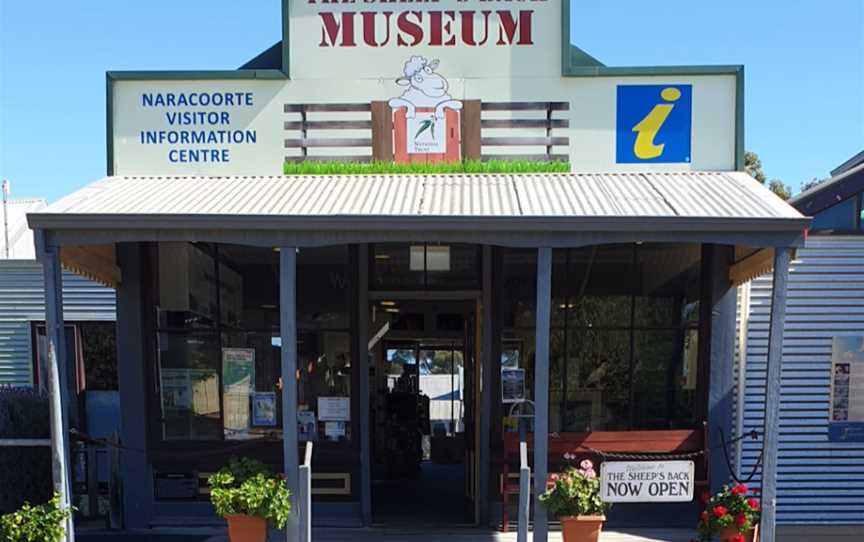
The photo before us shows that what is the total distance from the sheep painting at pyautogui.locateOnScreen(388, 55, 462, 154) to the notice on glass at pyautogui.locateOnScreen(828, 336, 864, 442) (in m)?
4.58

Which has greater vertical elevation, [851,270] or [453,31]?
[453,31]

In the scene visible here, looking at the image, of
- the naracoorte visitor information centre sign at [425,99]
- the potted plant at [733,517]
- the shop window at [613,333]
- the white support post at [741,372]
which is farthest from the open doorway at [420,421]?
the white support post at [741,372]

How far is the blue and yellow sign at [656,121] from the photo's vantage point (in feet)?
21.3

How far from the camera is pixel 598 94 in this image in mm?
6500

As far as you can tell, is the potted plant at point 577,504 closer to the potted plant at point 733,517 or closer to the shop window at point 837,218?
the potted plant at point 733,517

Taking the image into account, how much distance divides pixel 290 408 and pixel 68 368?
3960 mm

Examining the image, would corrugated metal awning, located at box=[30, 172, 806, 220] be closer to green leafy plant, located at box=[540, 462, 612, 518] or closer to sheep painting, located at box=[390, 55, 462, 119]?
sheep painting, located at box=[390, 55, 462, 119]

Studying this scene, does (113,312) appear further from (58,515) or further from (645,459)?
(645,459)

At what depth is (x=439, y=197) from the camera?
18.6 ft

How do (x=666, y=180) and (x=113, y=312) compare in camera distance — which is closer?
(x=666, y=180)

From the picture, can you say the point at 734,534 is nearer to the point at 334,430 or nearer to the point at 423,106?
the point at 334,430

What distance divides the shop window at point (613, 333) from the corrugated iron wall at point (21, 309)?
4929 millimetres

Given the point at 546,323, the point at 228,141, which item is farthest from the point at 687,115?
the point at 228,141

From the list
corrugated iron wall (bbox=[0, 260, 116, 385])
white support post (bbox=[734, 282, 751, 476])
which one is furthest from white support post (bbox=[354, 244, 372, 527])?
white support post (bbox=[734, 282, 751, 476])
